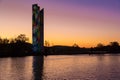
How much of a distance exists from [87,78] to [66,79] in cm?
481

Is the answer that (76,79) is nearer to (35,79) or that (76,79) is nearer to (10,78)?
(35,79)

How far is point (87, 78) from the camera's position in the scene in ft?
205

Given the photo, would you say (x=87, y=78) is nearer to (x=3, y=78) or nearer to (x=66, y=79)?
(x=66, y=79)

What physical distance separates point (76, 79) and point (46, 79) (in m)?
6.18

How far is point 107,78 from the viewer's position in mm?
62250

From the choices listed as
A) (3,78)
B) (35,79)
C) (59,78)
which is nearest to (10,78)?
(3,78)

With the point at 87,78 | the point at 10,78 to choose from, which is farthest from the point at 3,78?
the point at 87,78

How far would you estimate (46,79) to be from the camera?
61.8 metres

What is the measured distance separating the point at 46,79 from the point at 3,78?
9.39 meters

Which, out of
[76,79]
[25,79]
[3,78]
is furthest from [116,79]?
[3,78]

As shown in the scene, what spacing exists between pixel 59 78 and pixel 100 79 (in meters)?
8.58

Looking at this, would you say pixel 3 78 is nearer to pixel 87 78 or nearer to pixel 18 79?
pixel 18 79

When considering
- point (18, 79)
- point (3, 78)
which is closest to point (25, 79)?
point (18, 79)

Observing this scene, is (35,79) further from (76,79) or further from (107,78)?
(107,78)
